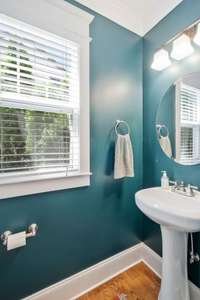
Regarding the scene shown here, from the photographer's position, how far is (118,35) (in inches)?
57.4

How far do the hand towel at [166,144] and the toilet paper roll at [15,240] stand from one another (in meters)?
1.24

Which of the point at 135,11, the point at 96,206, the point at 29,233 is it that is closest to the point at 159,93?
the point at 135,11

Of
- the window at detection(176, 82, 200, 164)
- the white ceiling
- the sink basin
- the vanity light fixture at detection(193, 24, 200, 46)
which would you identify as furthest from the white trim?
the sink basin

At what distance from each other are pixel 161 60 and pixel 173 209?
1.21 metres

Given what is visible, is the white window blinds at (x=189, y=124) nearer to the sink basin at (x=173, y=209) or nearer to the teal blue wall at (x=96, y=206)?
the sink basin at (x=173, y=209)

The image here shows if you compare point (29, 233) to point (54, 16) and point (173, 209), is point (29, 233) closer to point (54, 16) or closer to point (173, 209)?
point (173, 209)

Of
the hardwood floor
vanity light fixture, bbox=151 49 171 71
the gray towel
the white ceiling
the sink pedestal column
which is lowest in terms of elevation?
the hardwood floor

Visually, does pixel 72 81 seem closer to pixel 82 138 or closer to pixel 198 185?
pixel 82 138

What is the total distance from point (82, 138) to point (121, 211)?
2.62ft

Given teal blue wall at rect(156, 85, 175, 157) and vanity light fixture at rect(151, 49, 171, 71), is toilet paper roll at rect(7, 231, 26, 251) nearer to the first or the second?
teal blue wall at rect(156, 85, 175, 157)

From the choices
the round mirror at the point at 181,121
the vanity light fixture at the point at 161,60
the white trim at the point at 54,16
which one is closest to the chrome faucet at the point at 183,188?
the round mirror at the point at 181,121

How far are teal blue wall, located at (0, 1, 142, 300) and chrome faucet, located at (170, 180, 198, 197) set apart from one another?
428mm

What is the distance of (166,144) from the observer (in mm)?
1410

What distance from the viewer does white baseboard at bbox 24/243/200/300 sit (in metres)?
1.18
